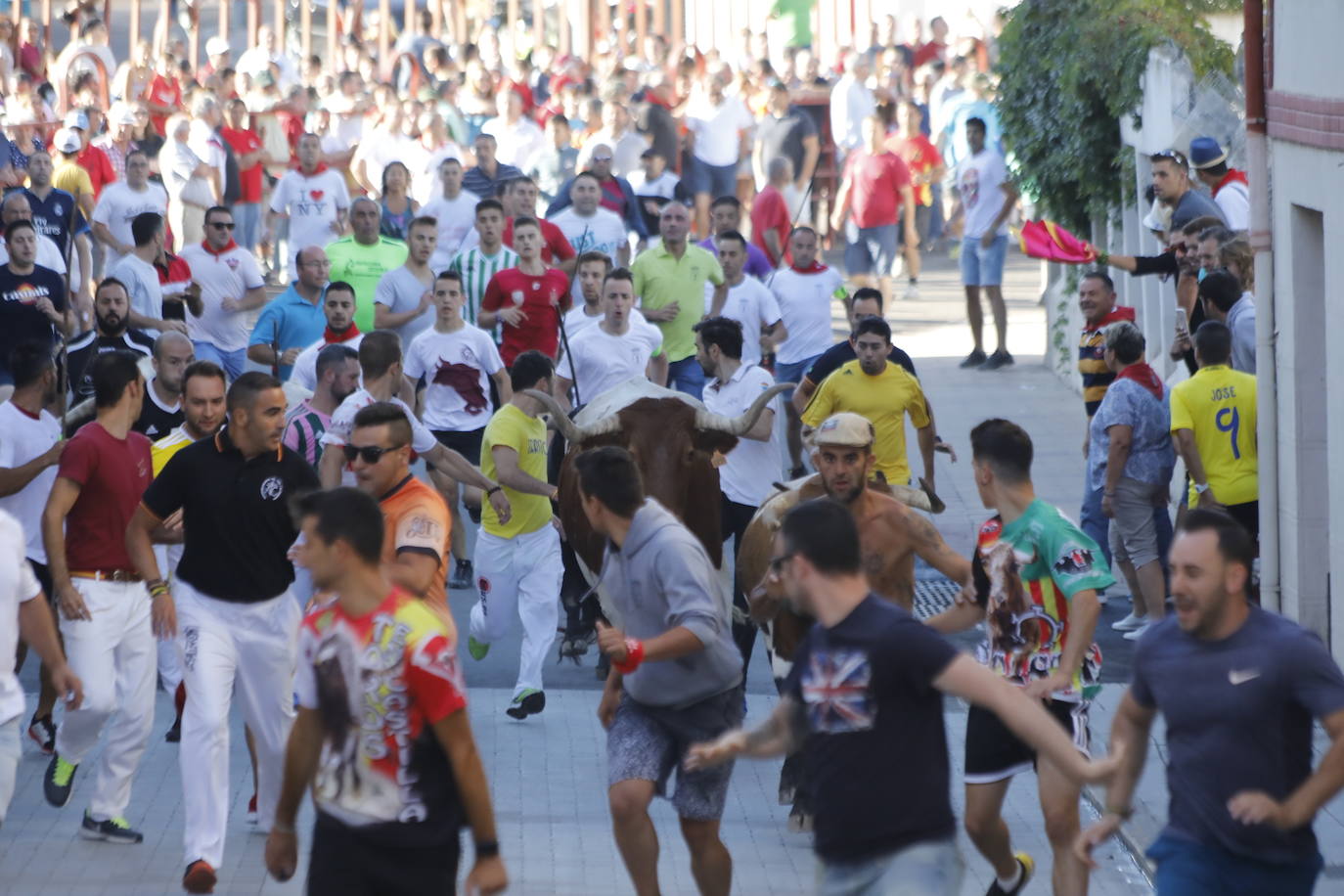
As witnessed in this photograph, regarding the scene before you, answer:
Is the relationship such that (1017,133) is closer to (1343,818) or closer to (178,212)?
(178,212)

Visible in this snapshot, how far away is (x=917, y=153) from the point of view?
25984mm

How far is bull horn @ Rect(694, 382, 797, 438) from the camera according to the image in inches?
401

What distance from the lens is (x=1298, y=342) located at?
36.4ft

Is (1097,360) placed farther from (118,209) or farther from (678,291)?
(118,209)

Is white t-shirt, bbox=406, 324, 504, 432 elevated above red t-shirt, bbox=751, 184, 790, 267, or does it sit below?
below

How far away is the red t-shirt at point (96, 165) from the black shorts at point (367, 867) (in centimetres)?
1679

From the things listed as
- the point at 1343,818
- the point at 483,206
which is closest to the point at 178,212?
the point at 483,206

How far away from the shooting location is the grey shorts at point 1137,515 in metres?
12.0

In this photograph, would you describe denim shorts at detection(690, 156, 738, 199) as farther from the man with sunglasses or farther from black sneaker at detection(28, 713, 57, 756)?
black sneaker at detection(28, 713, 57, 756)

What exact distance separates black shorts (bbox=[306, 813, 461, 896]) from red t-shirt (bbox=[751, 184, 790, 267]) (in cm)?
1516

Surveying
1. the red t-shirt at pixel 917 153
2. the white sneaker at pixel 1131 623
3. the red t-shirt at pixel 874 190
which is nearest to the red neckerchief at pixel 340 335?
the white sneaker at pixel 1131 623

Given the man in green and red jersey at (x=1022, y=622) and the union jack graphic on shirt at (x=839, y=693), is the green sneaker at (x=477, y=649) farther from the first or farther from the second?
the union jack graphic on shirt at (x=839, y=693)

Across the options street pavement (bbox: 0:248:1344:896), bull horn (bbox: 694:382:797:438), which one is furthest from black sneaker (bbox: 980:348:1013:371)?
bull horn (bbox: 694:382:797:438)

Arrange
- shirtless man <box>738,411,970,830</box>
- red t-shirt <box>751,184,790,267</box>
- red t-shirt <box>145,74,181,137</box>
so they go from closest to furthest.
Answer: shirtless man <box>738,411,970,830</box> → red t-shirt <box>751,184,790,267</box> → red t-shirt <box>145,74,181,137</box>
